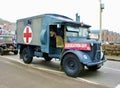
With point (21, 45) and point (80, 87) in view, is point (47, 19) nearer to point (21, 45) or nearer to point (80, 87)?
point (21, 45)

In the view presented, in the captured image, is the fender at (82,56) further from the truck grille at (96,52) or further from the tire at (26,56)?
the tire at (26,56)

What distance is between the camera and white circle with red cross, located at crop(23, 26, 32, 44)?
1212 centimetres

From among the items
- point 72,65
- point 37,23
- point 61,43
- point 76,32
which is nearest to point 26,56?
point 37,23

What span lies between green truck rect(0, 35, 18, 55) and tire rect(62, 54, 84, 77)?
9772mm

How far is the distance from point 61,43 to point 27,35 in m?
2.82

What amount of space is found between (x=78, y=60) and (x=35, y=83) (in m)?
2.22

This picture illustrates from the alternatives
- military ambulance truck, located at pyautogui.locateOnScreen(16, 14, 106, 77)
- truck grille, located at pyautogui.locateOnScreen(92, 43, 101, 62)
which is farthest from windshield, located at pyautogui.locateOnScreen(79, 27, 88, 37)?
truck grille, located at pyautogui.locateOnScreen(92, 43, 101, 62)

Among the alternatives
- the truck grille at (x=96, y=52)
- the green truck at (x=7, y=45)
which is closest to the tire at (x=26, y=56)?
the truck grille at (x=96, y=52)

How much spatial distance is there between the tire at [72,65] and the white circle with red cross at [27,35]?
11.3 feet

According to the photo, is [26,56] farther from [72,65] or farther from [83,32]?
[72,65]

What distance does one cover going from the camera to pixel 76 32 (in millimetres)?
10242

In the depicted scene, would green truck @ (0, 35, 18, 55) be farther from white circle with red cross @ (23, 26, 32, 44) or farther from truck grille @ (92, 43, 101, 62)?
truck grille @ (92, 43, 101, 62)

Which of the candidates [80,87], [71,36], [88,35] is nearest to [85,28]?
[88,35]

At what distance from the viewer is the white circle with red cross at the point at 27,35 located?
12.1m
